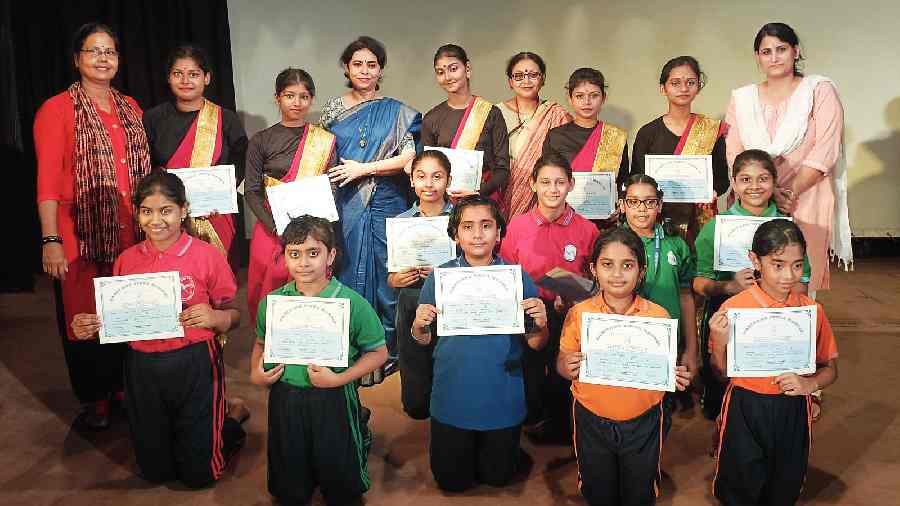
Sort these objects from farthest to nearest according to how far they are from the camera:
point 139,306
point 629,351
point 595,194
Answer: point 595,194, point 139,306, point 629,351

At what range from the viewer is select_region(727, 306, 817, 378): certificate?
2.23 meters

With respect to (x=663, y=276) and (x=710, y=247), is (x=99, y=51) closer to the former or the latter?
(x=663, y=276)

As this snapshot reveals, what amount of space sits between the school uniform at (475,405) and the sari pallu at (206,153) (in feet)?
3.86

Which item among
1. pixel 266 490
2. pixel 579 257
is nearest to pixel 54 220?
pixel 266 490

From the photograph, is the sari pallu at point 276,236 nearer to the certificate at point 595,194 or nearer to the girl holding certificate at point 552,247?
the girl holding certificate at point 552,247

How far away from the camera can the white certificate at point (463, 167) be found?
129 inches

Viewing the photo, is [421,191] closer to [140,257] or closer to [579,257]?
[579,257]

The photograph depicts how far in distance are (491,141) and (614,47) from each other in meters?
3.00

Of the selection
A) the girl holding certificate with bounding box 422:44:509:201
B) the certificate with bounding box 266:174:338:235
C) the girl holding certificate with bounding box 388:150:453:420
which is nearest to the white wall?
the girl holding certificate with bounding box 422:44:509:201

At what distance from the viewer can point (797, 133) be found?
317 centimetres

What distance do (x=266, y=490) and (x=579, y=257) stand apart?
1.48 meters

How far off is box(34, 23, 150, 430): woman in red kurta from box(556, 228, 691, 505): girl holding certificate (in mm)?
1956

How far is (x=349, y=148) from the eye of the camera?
3.49m

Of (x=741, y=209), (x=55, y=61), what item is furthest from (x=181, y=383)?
(x=55, y=61)
